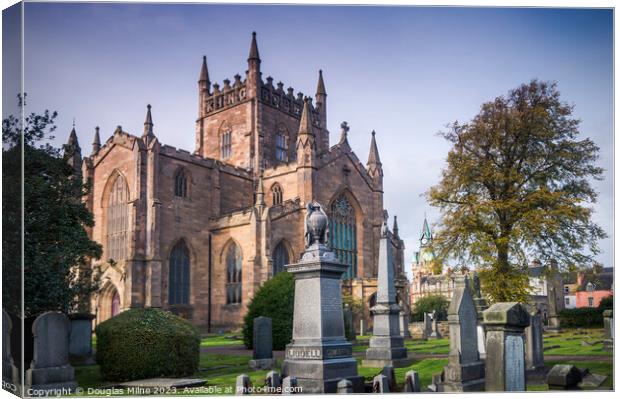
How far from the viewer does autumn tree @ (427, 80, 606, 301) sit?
63.6ft

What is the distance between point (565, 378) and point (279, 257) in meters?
30.5

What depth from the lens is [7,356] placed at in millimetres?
12570

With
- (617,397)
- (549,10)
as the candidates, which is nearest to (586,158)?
(549,10)

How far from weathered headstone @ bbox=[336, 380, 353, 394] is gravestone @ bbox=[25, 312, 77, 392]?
5.19 m

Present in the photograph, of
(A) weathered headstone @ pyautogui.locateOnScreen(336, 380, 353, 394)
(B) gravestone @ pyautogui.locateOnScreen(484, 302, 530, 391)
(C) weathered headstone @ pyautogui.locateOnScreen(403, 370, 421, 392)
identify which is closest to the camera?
(B) gravestone @ pyautogui.locateOnScreen(484, 302, 530, 391)

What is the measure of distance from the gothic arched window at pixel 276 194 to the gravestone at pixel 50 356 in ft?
108

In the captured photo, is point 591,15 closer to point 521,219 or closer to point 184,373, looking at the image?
point 521,219

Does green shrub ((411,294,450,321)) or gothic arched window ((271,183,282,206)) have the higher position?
gothic arched window ((271,183,282,206))

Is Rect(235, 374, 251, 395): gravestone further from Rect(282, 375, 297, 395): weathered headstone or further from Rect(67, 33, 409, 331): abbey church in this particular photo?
Rect(67, 33, 409, 331): abbey church

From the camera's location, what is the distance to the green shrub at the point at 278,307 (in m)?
23.8

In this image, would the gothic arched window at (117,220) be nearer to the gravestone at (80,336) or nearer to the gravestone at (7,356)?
the gravestone at (80,336)

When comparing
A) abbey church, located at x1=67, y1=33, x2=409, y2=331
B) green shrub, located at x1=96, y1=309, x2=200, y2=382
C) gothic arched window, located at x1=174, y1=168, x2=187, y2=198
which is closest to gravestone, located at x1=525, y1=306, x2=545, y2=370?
green shrub, located at x1=96, y1=309, x2=200, y2=382

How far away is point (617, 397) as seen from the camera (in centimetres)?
1220

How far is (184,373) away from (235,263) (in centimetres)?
2691
